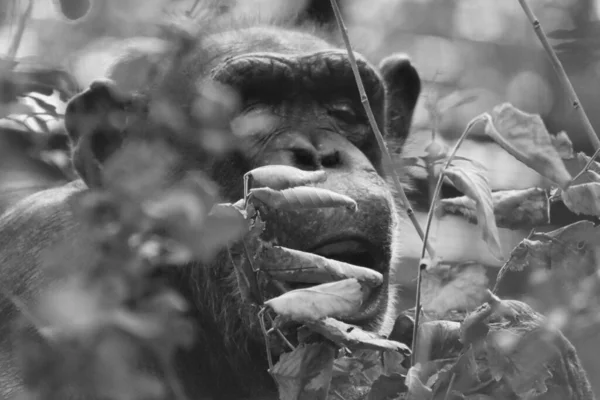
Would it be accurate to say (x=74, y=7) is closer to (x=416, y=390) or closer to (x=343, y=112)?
(x=416, y=390)

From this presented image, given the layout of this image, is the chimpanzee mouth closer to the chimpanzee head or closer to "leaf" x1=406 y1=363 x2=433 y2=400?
the chimpanzee head

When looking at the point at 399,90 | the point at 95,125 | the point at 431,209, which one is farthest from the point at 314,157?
the point at 399,90

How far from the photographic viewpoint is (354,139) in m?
3.78

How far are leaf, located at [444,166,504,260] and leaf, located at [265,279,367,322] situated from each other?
0.30 metres

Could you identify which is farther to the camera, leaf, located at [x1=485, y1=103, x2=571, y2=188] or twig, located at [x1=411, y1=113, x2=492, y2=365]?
twig, located at [x1=411, y1=113, x2=492, y2=365]

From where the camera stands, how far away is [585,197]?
221 centimetres

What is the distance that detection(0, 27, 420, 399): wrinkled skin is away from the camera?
3.19 metres

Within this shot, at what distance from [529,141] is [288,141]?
1435mm

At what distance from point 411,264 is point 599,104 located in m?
2.74

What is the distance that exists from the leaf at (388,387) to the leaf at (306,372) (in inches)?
4.2

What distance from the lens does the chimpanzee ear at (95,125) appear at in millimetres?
3473

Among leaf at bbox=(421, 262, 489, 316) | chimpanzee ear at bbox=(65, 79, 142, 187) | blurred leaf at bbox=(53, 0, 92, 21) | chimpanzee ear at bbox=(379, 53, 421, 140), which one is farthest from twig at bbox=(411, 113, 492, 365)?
chimpanzee ear at bbox=(379, 53, 421, 140)

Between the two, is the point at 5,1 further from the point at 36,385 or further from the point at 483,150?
the point at 483,150

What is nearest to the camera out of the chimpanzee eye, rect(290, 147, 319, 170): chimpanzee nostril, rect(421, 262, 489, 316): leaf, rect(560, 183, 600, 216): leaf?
rect(560, 183, 600, 216): leaf
